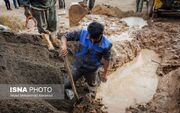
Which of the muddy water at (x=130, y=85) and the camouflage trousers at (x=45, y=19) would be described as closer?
the muddy water at (x=130, y=85)

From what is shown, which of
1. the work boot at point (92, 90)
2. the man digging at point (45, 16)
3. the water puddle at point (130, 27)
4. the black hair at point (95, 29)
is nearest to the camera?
the black hair at point (95, 29)

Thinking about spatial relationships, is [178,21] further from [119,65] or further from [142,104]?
[142,104]

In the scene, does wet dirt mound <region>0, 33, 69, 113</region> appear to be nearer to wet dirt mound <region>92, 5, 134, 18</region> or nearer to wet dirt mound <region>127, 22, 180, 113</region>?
wet dirt mound <region>127, 22, 180, 113</region>

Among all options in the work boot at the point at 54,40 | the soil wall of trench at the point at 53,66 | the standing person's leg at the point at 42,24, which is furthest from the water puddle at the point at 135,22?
the standing person's leg at the point at 42,24

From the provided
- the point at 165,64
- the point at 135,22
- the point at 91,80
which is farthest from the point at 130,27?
the point at 91,80

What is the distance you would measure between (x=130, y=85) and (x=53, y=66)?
192cm

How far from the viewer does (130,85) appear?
797 centimetres

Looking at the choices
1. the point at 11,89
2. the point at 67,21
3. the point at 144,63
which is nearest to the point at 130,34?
the point at 144,63

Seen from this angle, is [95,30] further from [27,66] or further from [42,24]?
[42,24]

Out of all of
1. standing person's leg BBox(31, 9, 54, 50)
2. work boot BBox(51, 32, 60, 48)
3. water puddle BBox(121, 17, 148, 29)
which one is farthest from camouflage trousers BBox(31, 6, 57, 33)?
water puddle BBox(121, 17, 148, 29)

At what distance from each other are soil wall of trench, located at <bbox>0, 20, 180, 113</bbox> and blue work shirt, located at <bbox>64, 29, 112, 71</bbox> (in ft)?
3.13

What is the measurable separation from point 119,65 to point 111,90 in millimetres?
1119

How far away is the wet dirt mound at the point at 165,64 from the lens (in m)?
6.78

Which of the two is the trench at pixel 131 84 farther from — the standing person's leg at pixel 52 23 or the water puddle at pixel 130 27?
the standing person's leg at pixel 52 23
